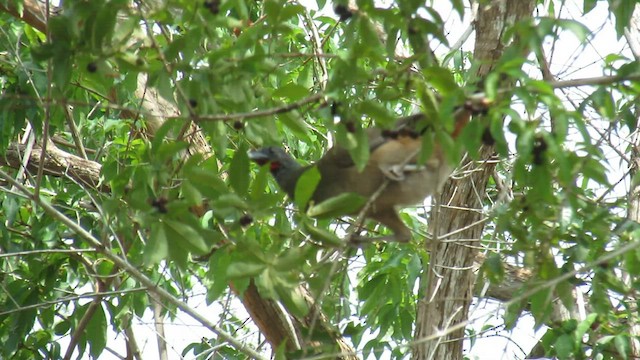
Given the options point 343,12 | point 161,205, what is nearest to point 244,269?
point 161,205

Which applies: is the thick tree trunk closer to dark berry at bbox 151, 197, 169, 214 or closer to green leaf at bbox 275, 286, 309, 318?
green leaf at bbox 275, 286, 309, 318

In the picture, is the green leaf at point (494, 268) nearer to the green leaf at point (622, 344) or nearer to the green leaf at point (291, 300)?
the green leaf at point (291, 300)

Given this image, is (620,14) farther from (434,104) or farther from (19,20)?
(19,20)

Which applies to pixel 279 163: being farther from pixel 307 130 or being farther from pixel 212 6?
pixel 212 6

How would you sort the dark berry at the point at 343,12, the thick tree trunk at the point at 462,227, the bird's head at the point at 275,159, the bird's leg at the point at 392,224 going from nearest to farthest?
the dark berry at the point at 343,12
the bird's leg at the point at 392,224
the bird's head at the point at 275,159
the thick tree trunk at the point at 462,227

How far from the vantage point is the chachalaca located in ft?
11.2

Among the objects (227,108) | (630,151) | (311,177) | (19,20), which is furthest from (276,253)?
(630,151)

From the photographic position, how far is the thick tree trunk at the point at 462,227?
4.32m

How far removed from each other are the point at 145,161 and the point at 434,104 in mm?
1296

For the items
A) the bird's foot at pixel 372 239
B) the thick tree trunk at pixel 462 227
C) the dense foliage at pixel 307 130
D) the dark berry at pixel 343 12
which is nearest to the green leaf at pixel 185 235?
the dense foliage at pixel 307 130

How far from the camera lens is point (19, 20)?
4.82 meters

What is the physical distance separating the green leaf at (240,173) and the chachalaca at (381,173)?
1.56 ft

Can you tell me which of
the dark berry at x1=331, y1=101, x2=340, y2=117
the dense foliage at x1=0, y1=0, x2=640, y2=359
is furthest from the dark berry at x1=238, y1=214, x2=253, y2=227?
the dark berry at x1=331, y1=101, x2=340, y2=117

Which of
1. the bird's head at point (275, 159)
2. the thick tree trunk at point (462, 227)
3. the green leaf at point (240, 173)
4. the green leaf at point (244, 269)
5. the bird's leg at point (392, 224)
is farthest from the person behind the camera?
the thick tree trunk at point (462, 227)
